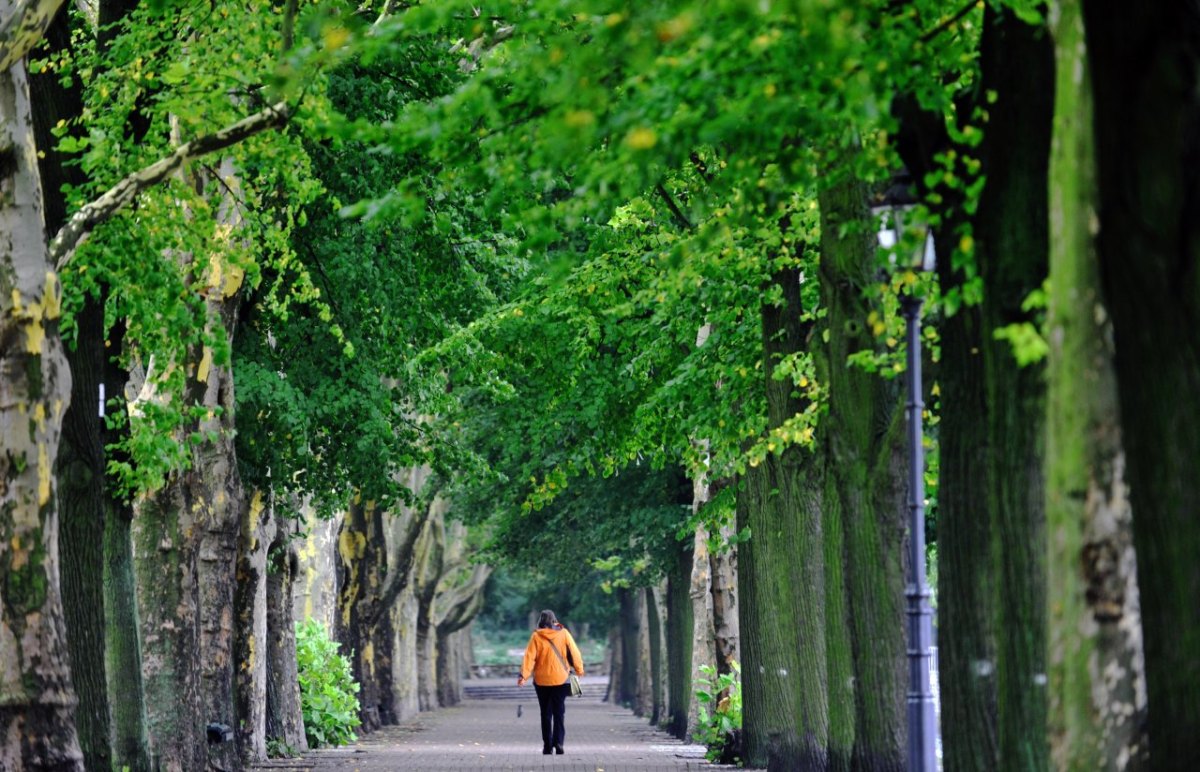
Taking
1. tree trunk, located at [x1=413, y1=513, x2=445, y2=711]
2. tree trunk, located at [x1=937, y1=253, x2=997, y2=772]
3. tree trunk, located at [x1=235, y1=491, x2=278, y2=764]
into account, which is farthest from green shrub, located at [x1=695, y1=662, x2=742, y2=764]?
tree trunk, located at [x1=413, y1=513, x2=445, y2=711]

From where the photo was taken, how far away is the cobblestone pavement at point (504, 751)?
24.3 metres

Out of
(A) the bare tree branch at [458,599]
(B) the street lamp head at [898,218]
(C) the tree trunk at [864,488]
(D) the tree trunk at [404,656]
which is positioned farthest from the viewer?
(A) the bare tree branch at [458,599]

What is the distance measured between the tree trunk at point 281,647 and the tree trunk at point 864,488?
44.8 ft

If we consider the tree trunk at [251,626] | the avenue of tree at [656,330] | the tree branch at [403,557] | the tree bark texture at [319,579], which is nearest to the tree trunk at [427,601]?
the tree branch at [403,557]

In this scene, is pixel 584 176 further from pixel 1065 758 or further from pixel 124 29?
pixel 124 29

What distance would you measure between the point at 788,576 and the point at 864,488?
18.0 feet

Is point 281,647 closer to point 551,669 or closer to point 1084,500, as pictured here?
point 551,669

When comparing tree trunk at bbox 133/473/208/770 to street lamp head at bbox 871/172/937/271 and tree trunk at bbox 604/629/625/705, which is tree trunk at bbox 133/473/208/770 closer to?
street lamp head at bbox 871/172/937/271

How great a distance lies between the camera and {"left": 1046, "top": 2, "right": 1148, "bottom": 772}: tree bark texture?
7344 millimetres

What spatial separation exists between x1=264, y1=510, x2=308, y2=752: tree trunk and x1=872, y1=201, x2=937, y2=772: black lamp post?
15582 mm

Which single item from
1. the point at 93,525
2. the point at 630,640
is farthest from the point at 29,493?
the point at 630,640

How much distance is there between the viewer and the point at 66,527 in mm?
15211

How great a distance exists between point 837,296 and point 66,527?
567 cm

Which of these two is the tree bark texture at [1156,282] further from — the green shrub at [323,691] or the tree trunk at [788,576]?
the green shrub at [323,691]
